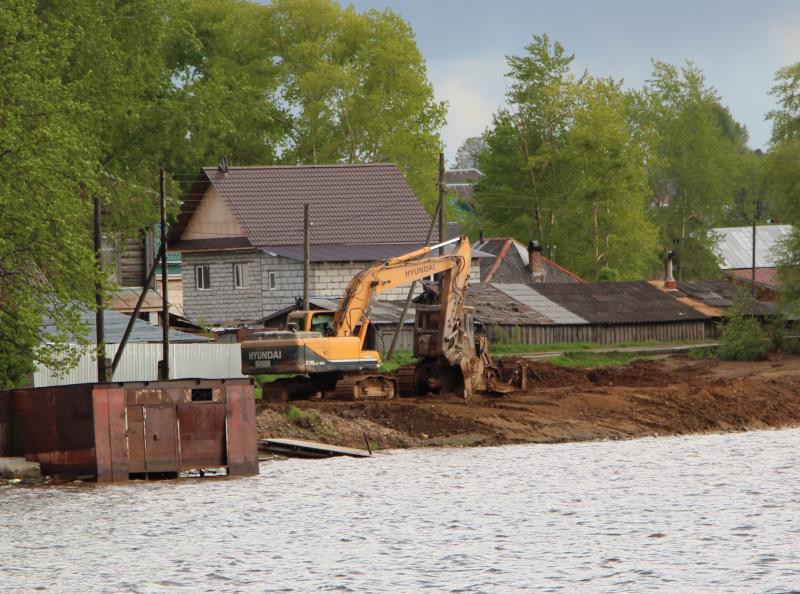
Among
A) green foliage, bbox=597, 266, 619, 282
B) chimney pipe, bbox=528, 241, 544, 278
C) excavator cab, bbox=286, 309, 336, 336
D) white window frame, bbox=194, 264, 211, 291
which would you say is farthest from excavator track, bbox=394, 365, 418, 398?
green foliage, bbox=597, 266, 619, 282

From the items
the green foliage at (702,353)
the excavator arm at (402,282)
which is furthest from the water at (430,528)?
the green foliage at (702,353)

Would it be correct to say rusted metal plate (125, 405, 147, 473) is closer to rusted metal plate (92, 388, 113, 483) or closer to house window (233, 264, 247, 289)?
rusted metal plate (92, 388, 113, 483)

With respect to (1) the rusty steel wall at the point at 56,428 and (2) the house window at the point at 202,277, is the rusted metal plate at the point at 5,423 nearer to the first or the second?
(1) the rusty steel wall at the point at 56,428

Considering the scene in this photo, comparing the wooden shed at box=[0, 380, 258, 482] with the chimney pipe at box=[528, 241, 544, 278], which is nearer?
the wooden shed at box=[0, 380, 258, 482]

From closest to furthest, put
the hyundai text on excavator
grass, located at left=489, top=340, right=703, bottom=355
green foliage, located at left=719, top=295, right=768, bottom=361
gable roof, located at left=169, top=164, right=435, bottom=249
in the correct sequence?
the hyundai text on excavator
green foliage, located at left=719, top=295, right=768, bottom=361
grass, located at left=489, top=340, right=703, bottom=355
gable roof, located at left=169, top=164, right=435, bottom=249

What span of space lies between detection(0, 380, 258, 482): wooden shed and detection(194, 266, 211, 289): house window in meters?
33.3

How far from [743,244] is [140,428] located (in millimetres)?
74092

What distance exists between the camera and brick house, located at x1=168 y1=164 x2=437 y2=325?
59.2 metres

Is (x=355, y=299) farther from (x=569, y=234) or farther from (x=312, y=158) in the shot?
(x=569, y=234)

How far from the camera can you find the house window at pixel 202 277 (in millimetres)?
61469

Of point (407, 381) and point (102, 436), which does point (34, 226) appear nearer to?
point (102, 436)

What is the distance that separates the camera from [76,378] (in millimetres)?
42719

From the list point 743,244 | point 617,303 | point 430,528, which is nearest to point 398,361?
point 617,303

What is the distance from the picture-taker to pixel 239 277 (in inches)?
2381
